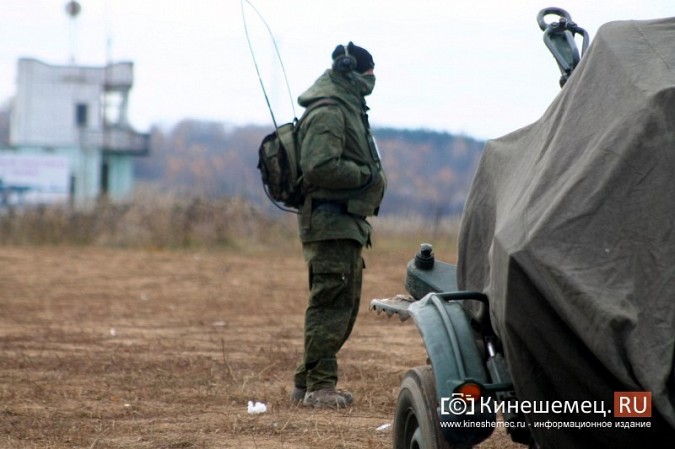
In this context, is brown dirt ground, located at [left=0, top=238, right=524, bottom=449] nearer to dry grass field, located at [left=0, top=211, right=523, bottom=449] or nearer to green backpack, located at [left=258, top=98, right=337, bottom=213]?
dry grass field, located at [left=0, top=211, right=523, bottom=449]

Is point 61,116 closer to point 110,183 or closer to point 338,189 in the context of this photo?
point 110,183

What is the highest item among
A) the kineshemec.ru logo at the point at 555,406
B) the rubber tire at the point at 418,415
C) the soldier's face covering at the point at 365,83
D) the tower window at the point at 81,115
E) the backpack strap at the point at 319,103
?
the tower window at the point at 81,115

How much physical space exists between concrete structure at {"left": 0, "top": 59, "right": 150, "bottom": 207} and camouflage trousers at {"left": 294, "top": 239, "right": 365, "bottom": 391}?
54.3 metres

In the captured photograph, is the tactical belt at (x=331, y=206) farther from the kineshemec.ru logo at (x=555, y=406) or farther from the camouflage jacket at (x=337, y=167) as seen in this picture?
the kineshemec.ru logo at (x=555, y=406)

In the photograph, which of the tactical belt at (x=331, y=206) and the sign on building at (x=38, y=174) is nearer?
the tactical belt at (x=331, y=206)

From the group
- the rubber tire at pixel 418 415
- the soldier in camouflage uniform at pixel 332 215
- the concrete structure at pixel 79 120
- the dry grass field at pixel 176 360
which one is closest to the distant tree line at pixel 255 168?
the concrete structure at pixel 79 120

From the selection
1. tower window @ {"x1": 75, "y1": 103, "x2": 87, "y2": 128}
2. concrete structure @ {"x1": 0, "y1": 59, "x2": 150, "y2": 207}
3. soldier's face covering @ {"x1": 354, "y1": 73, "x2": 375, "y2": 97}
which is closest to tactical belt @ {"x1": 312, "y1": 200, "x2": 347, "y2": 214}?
soldier's face covering @ {"x1": 354, "y1": 73, "x2": 375, "y2": 97}

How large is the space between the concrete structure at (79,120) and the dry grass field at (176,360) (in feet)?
139

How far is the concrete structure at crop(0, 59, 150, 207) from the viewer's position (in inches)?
2413

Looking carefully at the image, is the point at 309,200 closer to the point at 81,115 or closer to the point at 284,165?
the point at 284,165

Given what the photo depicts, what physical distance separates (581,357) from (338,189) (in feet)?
12.7

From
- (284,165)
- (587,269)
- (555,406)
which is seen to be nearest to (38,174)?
(284,165)

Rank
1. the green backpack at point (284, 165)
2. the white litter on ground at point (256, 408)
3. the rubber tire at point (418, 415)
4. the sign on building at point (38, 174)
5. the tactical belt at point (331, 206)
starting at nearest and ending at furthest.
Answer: the rubber tire at point (418, 415) < the white litter on ground at point (256, 408) < the tactical belt at point (331, 206) < the green backpack at point (284, 165) < the sign on building at point (38, 174)

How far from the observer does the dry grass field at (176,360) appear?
20.5ft
